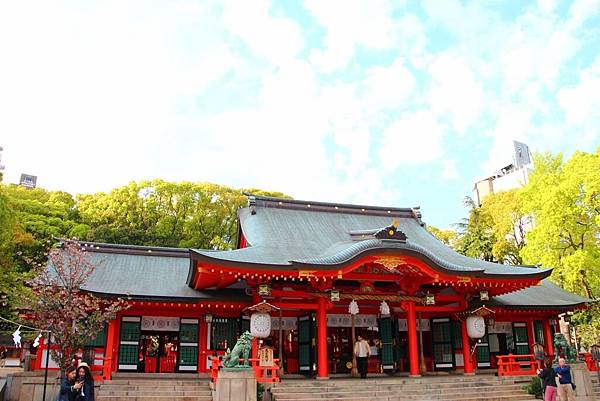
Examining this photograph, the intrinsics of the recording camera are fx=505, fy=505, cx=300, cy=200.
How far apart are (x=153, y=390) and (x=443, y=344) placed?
11443mm

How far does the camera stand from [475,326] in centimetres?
1808

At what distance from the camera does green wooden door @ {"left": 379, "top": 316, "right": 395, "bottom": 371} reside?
62.2ft

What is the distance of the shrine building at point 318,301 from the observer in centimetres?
1625

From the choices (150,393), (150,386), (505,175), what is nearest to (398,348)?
(150,386)

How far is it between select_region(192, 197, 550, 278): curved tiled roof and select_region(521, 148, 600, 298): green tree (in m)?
4.71

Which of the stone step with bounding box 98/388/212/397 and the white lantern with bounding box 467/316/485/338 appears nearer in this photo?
the stone step with bounding box 98/388/212/397

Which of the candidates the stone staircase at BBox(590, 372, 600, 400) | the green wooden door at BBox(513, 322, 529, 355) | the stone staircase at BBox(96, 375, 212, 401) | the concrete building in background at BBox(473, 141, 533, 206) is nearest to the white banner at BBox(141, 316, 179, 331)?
the stone staircase at BBox(96, 375, 212, 401)

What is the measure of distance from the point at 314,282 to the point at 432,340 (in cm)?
710

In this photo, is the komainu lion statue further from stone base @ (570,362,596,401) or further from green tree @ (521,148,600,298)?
green tree @ (521,148,600,298)

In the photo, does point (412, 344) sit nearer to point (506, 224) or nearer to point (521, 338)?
point (521, 338)

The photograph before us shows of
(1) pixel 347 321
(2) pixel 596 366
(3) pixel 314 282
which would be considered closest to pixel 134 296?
(3) pixel 314 282

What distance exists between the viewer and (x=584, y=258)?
22.5 metres

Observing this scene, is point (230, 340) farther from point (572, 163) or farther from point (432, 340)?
point (572, 163)

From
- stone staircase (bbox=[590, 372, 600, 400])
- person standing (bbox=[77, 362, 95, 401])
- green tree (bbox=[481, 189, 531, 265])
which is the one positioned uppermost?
green tree (bbox=[481, 189, 531, 265])
